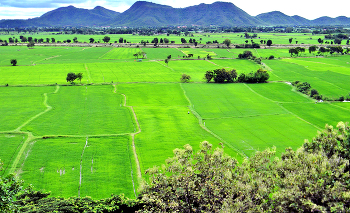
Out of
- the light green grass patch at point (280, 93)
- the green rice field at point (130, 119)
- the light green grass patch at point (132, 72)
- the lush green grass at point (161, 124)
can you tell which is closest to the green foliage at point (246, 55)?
the green rice field at point (130, 119)

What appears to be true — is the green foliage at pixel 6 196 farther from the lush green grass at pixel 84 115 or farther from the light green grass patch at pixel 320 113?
the light green grass patch at pixel 320 113

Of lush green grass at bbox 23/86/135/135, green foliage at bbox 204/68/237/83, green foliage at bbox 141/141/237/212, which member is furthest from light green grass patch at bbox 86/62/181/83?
green foliage at bbox 141/141/237/212

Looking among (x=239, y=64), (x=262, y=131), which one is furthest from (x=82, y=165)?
(x=239, y=64)

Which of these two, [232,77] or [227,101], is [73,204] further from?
[232,77]

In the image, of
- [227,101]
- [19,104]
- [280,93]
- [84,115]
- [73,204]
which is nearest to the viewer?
[73,204]

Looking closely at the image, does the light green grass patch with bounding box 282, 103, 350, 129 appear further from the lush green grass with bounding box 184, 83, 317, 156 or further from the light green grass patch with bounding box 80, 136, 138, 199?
the light green grass patch with bounding box 80, 136, 138, 199

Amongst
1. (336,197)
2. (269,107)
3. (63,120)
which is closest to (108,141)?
(63,120)
